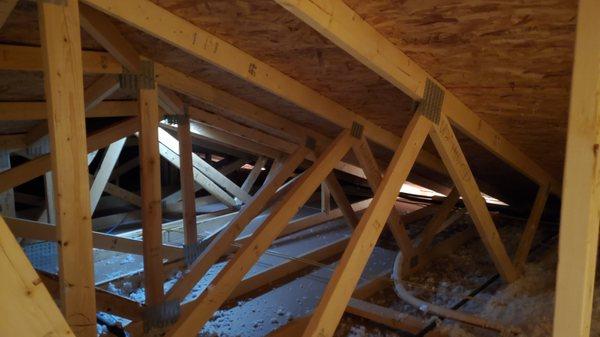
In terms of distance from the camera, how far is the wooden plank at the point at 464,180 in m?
2.12

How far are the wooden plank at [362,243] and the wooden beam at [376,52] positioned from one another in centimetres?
21

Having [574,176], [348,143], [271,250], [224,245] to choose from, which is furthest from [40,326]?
[271,250]

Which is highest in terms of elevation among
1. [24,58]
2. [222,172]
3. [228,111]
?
[222,172]

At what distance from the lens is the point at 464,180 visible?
230 cm

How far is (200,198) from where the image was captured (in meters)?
6.38

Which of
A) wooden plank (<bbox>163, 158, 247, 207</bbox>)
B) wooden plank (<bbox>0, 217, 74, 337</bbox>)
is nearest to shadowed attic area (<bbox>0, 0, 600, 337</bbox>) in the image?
wooden plank (<bbox>0, 217, 74, 337</bbox>)

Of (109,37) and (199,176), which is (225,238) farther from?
(199,176)

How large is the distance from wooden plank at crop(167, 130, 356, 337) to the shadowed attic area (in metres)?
0.01

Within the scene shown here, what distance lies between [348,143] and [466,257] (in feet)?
6.44

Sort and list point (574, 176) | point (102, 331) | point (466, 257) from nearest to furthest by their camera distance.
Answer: point (574, 176), point (102, 331), point (466, 257)

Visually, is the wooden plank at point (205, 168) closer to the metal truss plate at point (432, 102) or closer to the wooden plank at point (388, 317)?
the wooden plank at point (388, 317)

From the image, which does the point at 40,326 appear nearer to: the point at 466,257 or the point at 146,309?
the point at 146,309

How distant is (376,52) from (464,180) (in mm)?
996

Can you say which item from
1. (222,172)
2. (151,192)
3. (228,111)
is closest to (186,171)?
(228,111)
